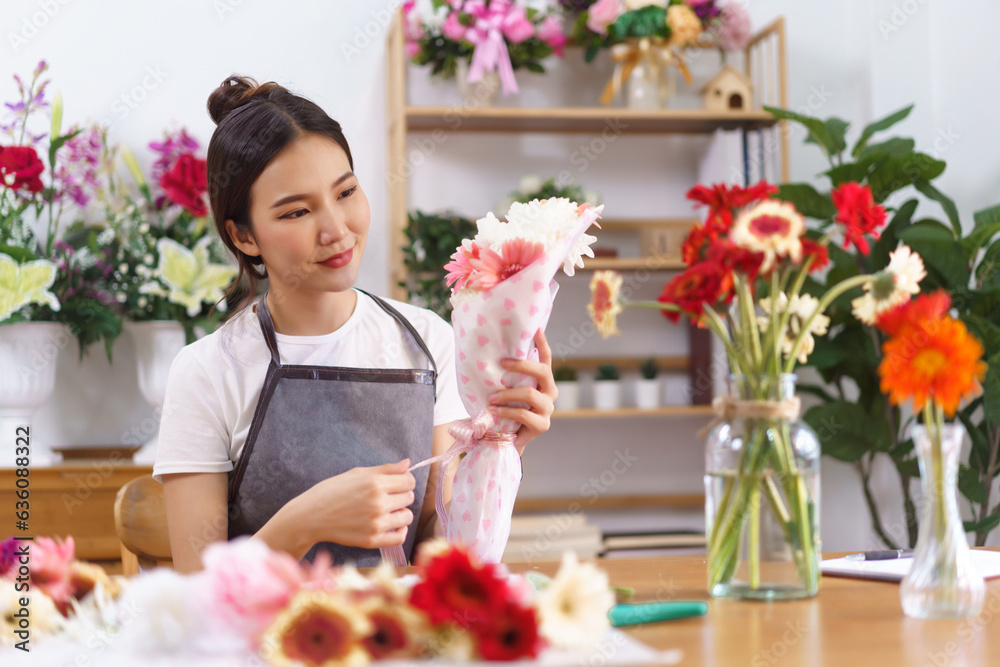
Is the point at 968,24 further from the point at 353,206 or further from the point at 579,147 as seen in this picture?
the point at 353,206

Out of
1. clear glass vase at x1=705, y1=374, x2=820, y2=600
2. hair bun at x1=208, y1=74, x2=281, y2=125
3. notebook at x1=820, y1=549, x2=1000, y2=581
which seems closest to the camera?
clear glass vase at x1=705, y1=374, x2=820, y2=600

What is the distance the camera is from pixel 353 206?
4.43 ft

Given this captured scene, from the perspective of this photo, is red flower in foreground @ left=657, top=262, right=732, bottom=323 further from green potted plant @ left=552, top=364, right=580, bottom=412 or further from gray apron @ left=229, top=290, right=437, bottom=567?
green potted plant @ left=552, top=364, right=580, bottom=412

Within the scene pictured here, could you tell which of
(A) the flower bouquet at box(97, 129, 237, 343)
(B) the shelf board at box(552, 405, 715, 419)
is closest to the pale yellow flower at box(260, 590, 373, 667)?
(A) the flower bouquet at box(97, 129, 237, 343)

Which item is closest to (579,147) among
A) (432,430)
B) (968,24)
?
(968,24)

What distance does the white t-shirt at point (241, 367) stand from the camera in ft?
4.38

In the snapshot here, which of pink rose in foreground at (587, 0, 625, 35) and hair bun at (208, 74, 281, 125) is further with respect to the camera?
pink rose in foreground at (587, 0, 625, 35)

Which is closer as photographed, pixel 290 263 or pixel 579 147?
pixel 290 263

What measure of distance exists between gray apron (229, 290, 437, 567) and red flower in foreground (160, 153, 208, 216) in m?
1.18

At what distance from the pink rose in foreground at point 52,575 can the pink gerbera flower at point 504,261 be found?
1.58ft

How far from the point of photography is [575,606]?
2.06ft

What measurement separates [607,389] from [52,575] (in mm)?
2117

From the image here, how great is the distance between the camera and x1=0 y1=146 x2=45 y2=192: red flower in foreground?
2.28 metres

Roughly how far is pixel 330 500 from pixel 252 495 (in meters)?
0.31
